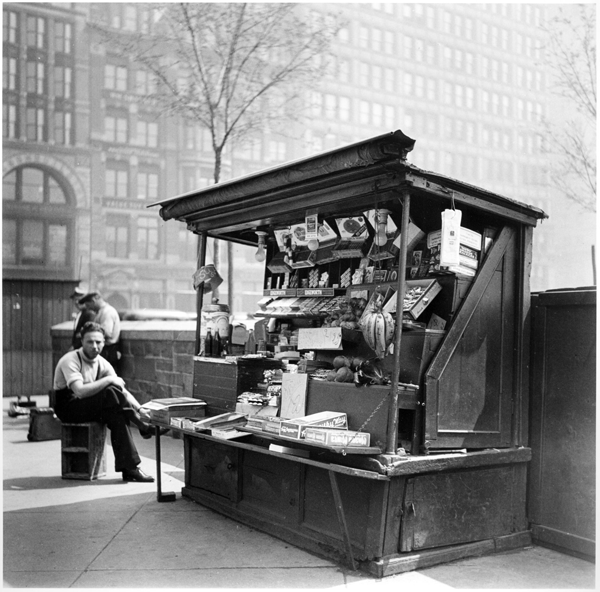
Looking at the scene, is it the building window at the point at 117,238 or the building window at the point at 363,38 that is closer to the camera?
the building window at the point at 363,38

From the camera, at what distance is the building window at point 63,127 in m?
23.7

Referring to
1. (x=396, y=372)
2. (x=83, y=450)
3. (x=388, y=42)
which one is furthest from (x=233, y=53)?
(x=396, y=372)

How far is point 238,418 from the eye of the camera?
16.1 ft

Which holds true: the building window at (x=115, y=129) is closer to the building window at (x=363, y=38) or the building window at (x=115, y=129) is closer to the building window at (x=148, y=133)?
the building window at (x=148, y=133)

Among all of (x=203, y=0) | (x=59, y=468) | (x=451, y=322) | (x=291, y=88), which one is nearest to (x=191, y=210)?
(x=451, y=322)

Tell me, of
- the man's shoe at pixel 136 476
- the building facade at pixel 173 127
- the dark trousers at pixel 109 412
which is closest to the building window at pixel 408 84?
the building facade at pixel 173 127

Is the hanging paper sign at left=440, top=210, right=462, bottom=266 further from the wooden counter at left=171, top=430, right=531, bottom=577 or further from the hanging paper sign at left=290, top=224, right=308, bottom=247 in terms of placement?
the hanging paper sign at left=290, top=224, right=308, bottom=247

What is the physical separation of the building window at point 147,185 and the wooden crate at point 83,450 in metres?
24.8

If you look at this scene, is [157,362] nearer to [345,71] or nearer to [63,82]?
[345,71]

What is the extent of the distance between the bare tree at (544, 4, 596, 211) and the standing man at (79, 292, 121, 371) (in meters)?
7.02

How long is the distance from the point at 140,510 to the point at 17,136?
729 inches

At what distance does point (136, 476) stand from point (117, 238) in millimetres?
24690

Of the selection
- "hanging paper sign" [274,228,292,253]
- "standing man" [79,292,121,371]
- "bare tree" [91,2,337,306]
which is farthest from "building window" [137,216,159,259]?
"hanging paper sign" [274,228,292,253]

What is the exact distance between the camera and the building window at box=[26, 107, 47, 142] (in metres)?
23.3
